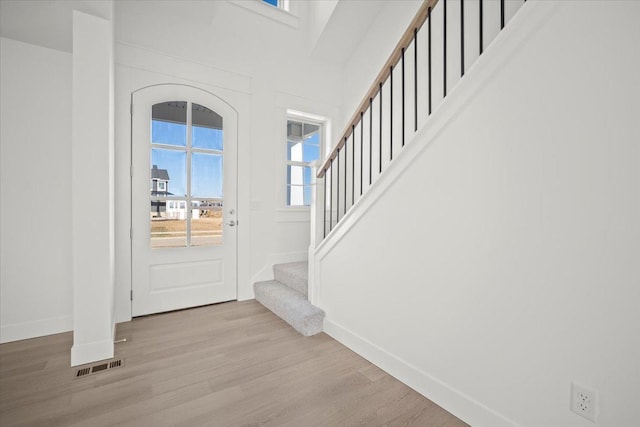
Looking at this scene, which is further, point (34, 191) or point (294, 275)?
point (294, 275)

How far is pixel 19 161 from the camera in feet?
7.86

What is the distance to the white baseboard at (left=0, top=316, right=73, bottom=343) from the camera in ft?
7.80

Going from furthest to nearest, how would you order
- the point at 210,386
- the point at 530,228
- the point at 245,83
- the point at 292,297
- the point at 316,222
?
the point at 245,83 < the point at 292,297 < the point at 316,222 < the point at 210,386 < the point at 530,228

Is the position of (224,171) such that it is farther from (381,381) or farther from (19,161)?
(381,381)

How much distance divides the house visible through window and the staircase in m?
0.88

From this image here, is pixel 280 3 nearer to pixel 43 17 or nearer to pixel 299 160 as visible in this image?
pixel 299 160

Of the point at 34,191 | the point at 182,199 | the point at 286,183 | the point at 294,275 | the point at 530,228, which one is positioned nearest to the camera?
the point at 530,228

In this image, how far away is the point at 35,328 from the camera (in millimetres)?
2477

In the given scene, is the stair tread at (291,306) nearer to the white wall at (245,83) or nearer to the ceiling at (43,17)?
the white wall at (245,83)

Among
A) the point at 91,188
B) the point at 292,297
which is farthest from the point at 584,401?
the point at 91,188

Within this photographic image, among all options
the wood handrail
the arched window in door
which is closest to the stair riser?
the arched window in door

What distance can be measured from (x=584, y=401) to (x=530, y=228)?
68 centimetres

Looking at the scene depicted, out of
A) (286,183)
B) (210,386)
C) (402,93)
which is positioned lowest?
(210,386)

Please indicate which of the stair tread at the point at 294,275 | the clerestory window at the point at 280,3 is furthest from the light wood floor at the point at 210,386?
the clerestory window at the point at 280,3
